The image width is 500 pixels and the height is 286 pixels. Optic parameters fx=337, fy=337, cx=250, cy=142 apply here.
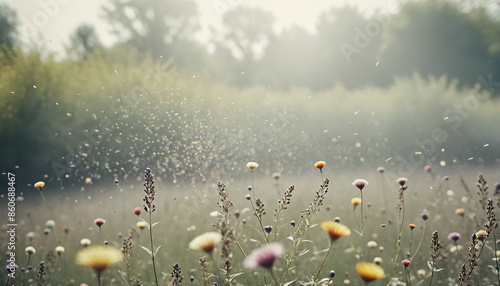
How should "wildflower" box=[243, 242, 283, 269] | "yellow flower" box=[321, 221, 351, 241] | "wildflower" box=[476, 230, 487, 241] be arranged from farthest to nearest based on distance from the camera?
"wildflower" box=[476, 230, 487, 241]
"yellow flower" box=[321, 221, 351, 241]
"wildflower" box=[243, 242, 283, 269]

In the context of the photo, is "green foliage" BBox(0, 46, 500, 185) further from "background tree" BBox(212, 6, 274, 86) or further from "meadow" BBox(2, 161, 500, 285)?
"background tree" BBox(212, 6, 274, 86)

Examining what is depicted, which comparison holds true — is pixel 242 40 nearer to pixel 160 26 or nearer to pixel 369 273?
pixel 160 26

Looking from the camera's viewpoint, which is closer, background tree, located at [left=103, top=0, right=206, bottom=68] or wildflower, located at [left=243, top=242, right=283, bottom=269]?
wildflower, located at [left=243, top=242, right=283, bottom=269]

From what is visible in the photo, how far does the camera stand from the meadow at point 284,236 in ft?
5.79

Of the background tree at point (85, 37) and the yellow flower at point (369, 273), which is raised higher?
the background tree at point (85, 37)

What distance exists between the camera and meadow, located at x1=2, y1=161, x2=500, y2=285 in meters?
1.76

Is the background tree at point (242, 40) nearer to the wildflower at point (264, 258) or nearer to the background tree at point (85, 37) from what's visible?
the background tree at point (85, 37)

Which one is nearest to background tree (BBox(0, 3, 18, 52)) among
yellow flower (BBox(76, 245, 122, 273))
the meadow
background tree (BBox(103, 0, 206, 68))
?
background tree (BBox(103, 0, 206, 68))

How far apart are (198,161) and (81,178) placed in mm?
4053

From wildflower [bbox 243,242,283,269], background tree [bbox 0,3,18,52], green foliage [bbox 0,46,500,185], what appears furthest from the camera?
background tree [bbox 0,3,18,52]

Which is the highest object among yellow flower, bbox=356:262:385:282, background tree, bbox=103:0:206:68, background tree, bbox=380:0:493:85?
background tree, bbox=103:0:206:68

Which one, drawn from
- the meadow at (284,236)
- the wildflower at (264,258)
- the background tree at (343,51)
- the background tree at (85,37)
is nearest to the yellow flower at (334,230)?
the meadow at (284,236)

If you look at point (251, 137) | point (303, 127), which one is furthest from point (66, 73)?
point (303, 127)

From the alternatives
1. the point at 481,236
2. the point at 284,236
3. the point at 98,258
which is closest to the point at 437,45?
A: the point at 284,236
